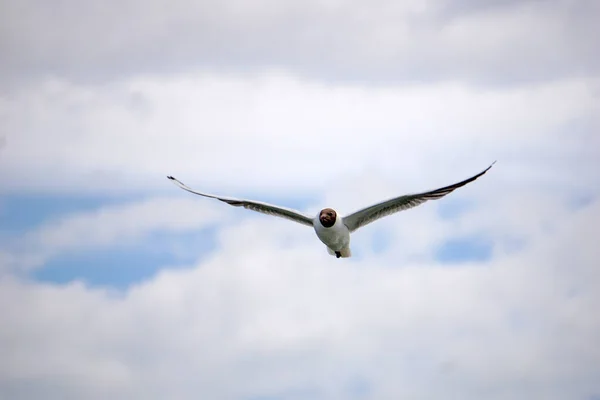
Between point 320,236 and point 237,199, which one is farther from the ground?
point 237,199

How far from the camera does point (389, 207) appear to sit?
51.4 meters

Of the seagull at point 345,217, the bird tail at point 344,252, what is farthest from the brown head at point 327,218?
the bird tail at point 344,252

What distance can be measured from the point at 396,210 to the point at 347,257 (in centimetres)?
352

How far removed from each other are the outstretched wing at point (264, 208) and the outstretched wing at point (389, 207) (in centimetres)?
208

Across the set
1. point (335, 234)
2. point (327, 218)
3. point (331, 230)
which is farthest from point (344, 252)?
point (327, 218)

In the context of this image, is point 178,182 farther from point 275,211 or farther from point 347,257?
point 347,257

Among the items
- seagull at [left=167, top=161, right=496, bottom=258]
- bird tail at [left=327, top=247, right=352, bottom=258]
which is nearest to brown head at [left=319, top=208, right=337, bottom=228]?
seagull at [left=167, top=161, right=496, bottom=258]

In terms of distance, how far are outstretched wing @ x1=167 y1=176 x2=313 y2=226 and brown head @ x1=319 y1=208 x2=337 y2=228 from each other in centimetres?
171

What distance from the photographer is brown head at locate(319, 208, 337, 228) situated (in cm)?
5081

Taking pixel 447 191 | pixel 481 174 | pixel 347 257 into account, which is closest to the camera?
pixel 481 174

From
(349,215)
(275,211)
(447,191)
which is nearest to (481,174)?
(447,191)

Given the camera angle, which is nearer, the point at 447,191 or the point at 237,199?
the point at 447,191

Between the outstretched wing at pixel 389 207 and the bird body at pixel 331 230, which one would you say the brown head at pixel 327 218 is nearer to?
the bird body at pixel 331 230

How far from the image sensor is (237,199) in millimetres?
55219
